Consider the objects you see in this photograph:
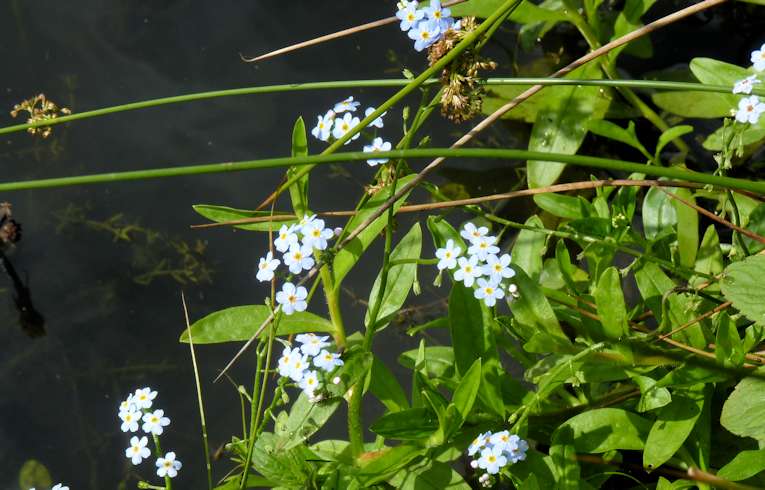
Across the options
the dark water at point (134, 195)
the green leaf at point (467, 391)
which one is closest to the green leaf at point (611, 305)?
the green leaf at point (467, 391)

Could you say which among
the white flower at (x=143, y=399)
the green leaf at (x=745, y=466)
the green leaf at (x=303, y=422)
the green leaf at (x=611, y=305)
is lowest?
the green leaf at (x=745, y=466)

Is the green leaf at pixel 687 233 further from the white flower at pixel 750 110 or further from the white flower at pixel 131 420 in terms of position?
the white flower at pixel 131 420

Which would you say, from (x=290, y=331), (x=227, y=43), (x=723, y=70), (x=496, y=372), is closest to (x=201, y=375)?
(x=290, y=331)

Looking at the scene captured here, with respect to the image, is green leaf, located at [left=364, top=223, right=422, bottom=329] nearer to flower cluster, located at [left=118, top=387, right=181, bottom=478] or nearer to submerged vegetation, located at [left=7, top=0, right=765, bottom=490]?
submerged vegetation, located at [left=7, top=0, right=765, bottom=490]

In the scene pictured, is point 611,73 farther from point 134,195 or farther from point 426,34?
point 134,195

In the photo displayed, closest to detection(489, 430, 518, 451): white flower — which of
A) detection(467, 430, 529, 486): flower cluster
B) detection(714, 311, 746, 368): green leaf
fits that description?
detection(467, 430, 529, 486): flower cluster

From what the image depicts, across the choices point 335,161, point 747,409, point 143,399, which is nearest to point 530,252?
point 747,409

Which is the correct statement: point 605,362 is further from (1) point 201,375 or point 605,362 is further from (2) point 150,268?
(2) point 150,268

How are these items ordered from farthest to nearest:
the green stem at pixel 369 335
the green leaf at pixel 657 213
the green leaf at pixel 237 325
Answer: the green leaf at pixel 657 213, the green leaf at pixel 237 325, the green stem at pixel 369 335
